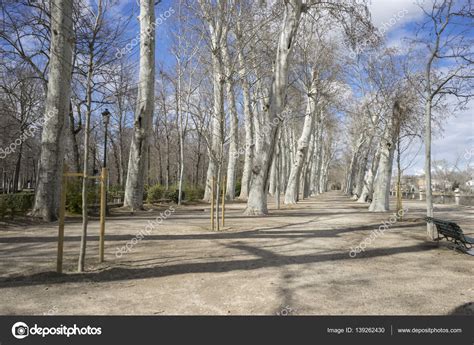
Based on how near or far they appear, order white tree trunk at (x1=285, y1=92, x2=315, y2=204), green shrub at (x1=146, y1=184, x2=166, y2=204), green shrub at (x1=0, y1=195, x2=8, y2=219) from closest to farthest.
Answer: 1. green shrub at (x1=0, y1=195, x2=8, y2=219)
2. white tree trunk at (x1=285, y1=92, x2=315, y2=204)
3. green shrub at (x1=146, y1=184, x2=166, y2=204)

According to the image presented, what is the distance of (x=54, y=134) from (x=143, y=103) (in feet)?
18.0

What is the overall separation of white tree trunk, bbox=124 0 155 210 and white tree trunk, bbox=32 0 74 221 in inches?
186

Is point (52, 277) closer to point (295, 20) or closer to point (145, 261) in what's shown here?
point (145, 261)

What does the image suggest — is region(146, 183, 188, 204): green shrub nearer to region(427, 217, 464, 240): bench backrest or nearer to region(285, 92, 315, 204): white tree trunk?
region(285, 92, 315, 204): white tree trunk

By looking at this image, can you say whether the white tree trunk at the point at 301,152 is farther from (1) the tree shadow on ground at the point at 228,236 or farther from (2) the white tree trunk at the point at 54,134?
(2) the white tree trunk at the point at 54,134

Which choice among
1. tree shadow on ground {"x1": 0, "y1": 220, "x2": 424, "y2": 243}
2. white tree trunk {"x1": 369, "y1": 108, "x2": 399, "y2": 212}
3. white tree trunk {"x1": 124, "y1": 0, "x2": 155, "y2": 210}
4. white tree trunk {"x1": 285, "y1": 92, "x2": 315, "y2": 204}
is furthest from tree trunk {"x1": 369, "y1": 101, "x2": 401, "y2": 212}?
white tree trunk {"x1": 124, "y1": 0, "x2": 155, "y2": 210}

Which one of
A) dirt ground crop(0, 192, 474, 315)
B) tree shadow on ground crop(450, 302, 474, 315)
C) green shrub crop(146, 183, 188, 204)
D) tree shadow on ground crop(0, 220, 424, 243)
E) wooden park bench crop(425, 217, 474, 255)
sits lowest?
tree shadow on ground crop(450, 302, 474, 315)

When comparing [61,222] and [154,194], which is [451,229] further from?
[154,194]

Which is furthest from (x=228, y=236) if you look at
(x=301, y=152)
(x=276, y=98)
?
(x=301, y=152)

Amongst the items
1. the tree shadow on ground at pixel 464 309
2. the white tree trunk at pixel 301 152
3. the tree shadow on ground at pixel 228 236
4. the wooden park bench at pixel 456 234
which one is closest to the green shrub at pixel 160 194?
the white tree trunk at pixel 301 152

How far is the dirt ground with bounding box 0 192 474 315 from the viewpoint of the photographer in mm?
4262

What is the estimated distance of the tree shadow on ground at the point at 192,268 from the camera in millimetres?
5238

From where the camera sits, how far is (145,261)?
21.2 feet

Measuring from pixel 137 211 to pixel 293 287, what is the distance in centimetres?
1286
